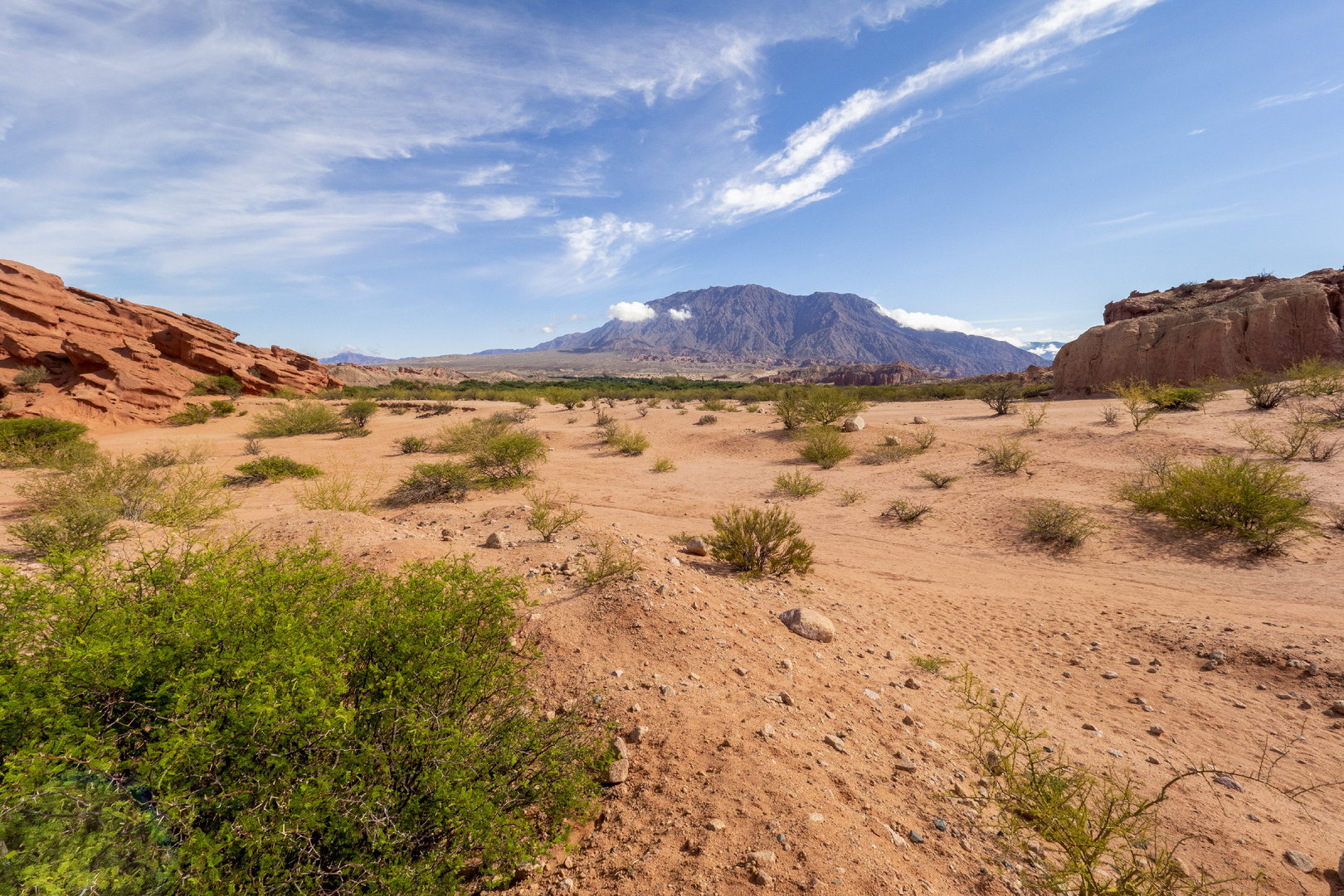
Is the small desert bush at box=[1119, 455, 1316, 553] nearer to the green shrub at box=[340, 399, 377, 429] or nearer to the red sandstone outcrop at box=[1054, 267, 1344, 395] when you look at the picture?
the red sandstone outcrop at box=[1054, 267, 1344, 395]

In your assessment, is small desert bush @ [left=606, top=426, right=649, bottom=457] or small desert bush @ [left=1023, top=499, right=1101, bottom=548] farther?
small desert bush @ [left=606, top=426, right=649, bottom=457]

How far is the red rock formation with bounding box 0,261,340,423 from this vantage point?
737 inches

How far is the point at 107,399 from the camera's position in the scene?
18734mm

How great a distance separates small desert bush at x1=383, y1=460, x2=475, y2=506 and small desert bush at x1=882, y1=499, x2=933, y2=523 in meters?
8.22

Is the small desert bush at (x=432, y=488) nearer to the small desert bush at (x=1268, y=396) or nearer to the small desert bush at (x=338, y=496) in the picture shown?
the small desert bush at (x=338, y=496)

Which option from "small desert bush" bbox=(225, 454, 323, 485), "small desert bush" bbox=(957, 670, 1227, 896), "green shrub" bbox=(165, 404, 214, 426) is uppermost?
"green shrub" bbox=(165, 404, 214, 426)

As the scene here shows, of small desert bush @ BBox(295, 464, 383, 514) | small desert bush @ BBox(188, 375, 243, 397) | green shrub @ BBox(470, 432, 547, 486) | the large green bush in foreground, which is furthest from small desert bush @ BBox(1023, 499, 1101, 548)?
small desert bush @ BBox(188, 375, 243, 397)

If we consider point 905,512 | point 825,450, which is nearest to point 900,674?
point 905,512

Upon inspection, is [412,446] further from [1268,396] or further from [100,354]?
[1268,396]

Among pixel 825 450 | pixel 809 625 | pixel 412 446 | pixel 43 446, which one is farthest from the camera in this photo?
pixel 412 446

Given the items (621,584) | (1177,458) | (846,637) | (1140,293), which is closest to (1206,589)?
(846,637)

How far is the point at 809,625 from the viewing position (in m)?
4.80

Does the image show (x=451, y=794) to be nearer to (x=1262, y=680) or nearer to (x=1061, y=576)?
(x=1262, y=680)

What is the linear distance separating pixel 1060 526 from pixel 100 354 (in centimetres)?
3442
